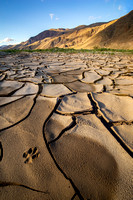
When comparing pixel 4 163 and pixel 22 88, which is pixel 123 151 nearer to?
pixel 4 163

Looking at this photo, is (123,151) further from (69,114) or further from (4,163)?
(4,163)

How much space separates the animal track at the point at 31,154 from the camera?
2.01ft

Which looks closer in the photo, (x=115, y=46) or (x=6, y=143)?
(x=6, y=143)

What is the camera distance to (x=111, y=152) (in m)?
0.65

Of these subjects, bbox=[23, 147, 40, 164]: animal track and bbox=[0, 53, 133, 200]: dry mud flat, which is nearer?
bbox=[0, 53, 133, 200]: dry mud flat

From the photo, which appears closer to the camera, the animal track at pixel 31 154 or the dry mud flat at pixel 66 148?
the dry mud flat at pixel 66 148

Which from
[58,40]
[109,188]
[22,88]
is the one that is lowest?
[109,188]

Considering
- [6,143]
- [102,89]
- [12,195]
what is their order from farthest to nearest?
[102,89] < [6,143] < [12,195]

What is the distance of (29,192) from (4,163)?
22 centimetres

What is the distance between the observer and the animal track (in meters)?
0.61

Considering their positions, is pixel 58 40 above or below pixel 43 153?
above

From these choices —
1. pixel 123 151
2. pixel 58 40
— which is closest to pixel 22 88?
pixel 123 151

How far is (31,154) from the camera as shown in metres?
0.65

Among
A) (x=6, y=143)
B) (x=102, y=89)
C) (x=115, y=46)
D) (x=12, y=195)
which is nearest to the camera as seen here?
(x=12, y=195)
